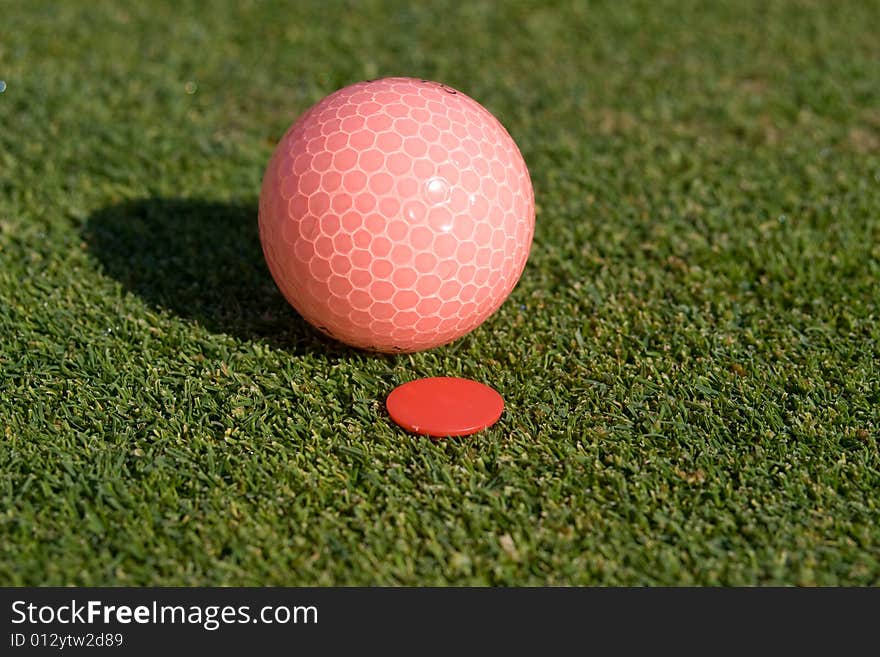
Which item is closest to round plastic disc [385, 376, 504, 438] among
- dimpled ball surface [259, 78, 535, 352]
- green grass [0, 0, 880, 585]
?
green grass [0, 0, 880, 585]

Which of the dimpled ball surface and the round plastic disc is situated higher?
the dimpled ball surface

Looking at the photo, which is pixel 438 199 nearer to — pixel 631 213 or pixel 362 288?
pixel 362 288

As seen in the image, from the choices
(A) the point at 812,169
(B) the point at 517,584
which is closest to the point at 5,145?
(B) the point at 517,584

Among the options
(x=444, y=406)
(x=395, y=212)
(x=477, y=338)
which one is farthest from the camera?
(x=477, y=338)

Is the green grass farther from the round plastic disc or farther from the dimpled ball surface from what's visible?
the dimpled ball surface

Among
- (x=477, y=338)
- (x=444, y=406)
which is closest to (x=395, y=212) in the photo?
(x=444, y=406)

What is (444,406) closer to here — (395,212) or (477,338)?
(477,338)
